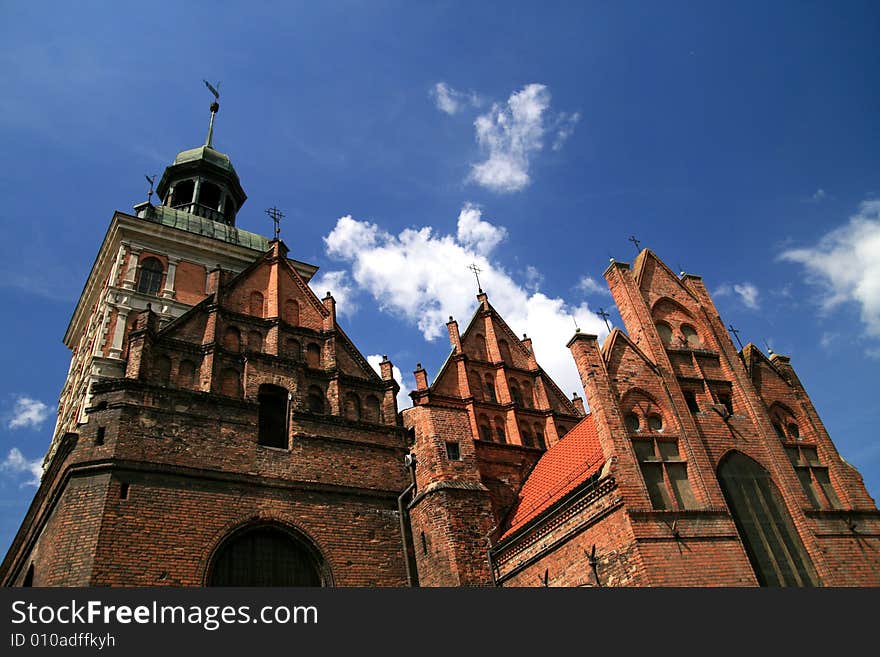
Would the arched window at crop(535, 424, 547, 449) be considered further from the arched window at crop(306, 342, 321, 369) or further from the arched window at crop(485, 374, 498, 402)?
the arched window at crop(306, 342, 321, 369)

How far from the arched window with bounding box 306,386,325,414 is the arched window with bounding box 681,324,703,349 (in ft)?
31.9

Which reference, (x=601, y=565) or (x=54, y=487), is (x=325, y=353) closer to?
(x=54, y=487)

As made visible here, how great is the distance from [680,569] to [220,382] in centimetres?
1138

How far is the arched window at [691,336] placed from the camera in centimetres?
1647

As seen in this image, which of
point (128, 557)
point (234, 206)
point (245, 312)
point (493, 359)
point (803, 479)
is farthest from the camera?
point (234, 206)

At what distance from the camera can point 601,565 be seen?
12.1 m

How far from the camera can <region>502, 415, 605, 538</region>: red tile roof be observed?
1455cm

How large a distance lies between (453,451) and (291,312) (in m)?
6.69

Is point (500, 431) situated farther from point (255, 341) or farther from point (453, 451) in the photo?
point (255, 341)

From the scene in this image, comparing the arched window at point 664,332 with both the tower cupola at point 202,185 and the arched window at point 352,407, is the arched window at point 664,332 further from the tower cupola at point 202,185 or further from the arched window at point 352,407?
the tower cupola at point 202,185

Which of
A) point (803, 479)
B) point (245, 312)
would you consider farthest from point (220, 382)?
point (803, 479)

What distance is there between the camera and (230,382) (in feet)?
54.0

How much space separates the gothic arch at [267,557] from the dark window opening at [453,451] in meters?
3.98

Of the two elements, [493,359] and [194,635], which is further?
[493,359]
